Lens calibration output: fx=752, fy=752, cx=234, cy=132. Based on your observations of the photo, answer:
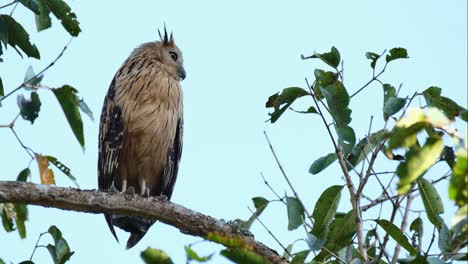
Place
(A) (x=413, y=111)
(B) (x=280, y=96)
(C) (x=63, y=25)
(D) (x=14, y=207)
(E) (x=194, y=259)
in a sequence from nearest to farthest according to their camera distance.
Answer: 1. (E) (x=194, y=259)
2. (A) (x=413, y=111)
3. (B) (x=280, y=96)
4. (C) (x=63, y=25)
5. (D) (x=14, y=207)

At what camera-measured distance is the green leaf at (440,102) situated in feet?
12.0

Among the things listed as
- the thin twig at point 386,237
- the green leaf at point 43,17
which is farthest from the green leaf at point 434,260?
the green leaf at point 43,17

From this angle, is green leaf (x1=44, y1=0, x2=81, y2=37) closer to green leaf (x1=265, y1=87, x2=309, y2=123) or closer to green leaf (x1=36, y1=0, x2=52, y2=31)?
green leaf (x1=36, y1=0, x2=52, y2=31)

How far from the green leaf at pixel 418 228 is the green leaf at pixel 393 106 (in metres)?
0.62

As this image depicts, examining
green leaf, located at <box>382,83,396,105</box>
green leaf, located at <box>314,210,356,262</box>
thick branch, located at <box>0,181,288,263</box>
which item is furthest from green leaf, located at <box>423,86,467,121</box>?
thick branch, located at <box>0,181,288,263</box>

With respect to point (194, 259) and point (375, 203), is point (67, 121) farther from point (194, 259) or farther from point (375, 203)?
point (194, 259)

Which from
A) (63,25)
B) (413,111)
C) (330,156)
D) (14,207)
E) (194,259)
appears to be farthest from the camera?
(14,207)

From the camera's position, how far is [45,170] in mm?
4254

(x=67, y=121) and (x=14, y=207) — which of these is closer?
(x=67, y=121)

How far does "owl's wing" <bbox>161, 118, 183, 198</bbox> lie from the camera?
244 inches

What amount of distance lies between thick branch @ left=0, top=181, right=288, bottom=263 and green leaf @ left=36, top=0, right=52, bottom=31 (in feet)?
2.83

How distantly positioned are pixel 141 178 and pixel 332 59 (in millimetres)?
2658

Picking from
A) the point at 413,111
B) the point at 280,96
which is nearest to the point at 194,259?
the point at 413,111

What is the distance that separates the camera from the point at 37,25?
414 cm
